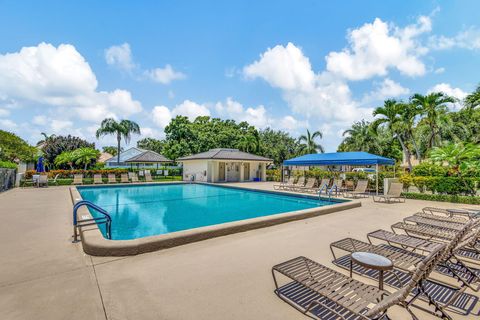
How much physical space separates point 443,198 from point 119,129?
32.1 meters

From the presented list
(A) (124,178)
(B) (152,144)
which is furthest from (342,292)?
(B) (152,144)

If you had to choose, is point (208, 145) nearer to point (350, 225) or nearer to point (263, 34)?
point (263, 34)

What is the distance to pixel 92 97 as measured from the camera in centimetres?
1981

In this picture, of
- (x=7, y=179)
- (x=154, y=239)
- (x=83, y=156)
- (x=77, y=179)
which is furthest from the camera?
(x=83, y=156)

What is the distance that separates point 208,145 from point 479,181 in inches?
1120

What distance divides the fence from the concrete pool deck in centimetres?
1139

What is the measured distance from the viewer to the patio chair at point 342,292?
2076mm

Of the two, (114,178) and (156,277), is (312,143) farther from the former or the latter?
(156,277)

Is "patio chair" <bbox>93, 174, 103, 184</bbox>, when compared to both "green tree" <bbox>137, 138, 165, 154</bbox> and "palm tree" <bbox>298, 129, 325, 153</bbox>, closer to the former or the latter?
"palm tree" <bbox>298, 129, 325, 153</bbox>

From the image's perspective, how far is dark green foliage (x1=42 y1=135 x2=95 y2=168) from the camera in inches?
1147

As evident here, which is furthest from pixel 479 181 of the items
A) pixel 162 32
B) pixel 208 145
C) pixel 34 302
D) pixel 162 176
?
pixel 208 145

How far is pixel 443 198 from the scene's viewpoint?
11.5 metres

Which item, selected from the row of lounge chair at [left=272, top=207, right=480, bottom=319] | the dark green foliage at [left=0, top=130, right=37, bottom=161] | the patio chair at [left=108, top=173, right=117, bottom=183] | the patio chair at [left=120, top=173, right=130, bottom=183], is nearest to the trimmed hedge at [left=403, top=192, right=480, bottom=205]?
the row of lounge chair at [left=272, top=207, right=480, bottom=319]

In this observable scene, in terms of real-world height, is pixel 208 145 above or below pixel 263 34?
below
